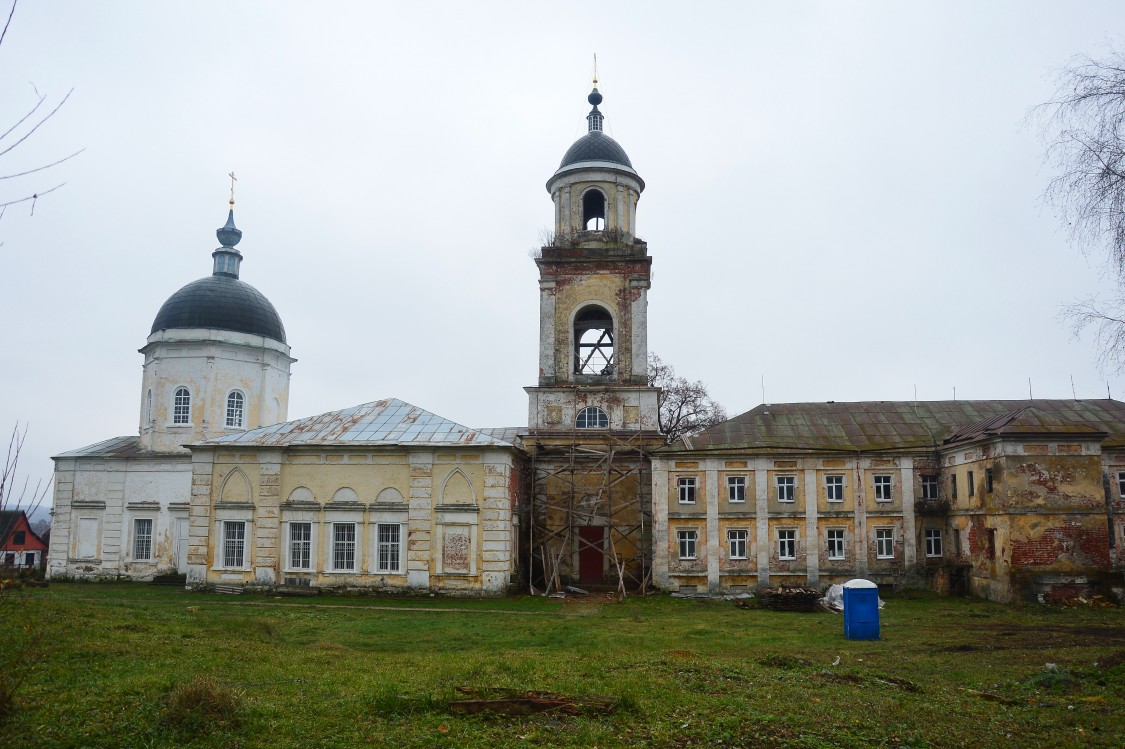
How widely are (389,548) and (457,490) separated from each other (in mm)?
2751

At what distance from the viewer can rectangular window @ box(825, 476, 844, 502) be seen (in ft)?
87.9

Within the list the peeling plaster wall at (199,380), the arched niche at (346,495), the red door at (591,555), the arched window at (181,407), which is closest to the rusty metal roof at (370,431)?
the arched niche at (346,495)

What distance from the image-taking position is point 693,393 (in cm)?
4262

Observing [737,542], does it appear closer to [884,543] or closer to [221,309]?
[884,543]

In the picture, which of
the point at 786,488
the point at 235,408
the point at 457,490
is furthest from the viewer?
the point at 235,408

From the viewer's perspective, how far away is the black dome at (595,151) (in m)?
29.8

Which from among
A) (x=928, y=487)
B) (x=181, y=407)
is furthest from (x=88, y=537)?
(x=928, y=487)

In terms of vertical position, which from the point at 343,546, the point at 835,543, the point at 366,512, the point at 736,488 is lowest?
the point at 343,546

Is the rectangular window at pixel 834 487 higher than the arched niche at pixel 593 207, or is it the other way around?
the arched niche at pixel 593 207

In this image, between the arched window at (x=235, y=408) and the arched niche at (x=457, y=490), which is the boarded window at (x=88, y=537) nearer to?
the arched window at (x=235, y=408)

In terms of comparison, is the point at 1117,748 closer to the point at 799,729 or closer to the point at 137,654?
the point at 799,729

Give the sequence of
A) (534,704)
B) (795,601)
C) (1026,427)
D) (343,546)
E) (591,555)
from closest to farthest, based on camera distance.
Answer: (534,704) → (795,601) → (1026,427) → (343,546) → (591,555)

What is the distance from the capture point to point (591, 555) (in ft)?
91.7

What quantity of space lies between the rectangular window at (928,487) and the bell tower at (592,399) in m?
8.58
